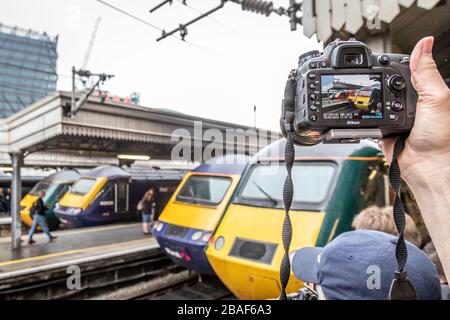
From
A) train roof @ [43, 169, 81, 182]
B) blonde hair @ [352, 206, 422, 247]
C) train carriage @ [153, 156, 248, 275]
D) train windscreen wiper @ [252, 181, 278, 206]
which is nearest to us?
blonde hair @ [352, 206, 422, 247]

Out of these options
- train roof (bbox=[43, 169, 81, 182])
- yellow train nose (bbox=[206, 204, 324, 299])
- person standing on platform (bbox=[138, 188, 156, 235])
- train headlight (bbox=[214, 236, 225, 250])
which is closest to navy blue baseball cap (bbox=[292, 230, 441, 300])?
yellow train nose (bbox=[206, 204, 324, 299])

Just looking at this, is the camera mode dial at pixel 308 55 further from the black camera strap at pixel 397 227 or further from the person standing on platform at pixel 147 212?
the person standing on platform at pixel 147 212

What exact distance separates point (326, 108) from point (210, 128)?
10496 mm

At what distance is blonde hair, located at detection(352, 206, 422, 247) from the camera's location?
2.25 meters

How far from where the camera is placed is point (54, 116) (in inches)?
293

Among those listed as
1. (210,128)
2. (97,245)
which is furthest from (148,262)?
(210,128)

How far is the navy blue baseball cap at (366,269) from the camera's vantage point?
1.37 meters

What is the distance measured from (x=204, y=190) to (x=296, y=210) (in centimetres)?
207

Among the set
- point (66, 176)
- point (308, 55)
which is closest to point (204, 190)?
point (308, 55)

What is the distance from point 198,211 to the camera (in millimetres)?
5520

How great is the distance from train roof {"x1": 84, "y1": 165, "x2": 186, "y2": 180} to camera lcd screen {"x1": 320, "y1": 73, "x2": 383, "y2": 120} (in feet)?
37.7

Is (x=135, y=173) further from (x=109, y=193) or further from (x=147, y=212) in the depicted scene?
(x=147, y=212)

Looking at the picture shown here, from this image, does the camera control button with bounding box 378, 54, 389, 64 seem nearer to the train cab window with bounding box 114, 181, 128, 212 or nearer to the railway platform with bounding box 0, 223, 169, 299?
the railway platform with bounding box 0, 223, 169, 299

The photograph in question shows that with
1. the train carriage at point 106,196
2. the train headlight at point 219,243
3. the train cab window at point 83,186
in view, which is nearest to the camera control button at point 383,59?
the train headlight at point 219,243
